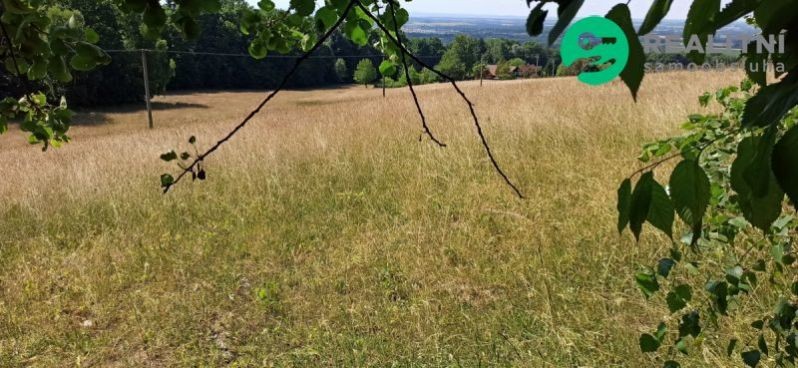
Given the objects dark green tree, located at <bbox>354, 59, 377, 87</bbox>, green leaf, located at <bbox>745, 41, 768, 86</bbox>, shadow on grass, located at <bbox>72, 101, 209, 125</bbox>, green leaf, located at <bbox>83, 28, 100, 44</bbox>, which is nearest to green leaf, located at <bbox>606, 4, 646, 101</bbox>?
green leaf, located at <bbox>745, 41, 768, 86</bbox>

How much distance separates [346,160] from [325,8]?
4.98m

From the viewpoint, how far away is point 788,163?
0.48m

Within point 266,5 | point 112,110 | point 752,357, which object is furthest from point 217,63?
point 752,357

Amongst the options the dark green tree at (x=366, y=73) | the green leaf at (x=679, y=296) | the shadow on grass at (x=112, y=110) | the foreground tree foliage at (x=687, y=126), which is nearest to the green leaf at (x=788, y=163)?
the foreground tree foliage at (x=687, y=126)

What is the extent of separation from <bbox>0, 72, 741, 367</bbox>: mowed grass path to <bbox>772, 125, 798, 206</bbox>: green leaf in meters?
2.15

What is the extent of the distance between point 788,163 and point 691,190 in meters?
0.23

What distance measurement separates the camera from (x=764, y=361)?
2.21m

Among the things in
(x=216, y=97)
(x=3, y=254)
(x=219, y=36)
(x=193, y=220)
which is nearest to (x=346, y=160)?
(x=193, y=220)

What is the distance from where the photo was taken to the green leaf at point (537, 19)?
59 centimetres

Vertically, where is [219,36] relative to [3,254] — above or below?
above

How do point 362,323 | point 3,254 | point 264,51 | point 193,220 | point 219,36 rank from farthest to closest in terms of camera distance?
1. point 219,36
2. point 193,220
3. point 3,254
4. point 362,323
5. point 264,51

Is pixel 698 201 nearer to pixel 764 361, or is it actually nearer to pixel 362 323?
pixel 764 361

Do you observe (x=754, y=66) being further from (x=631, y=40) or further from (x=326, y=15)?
(x=326, y=15)

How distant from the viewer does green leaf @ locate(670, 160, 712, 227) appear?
70 centimetres
